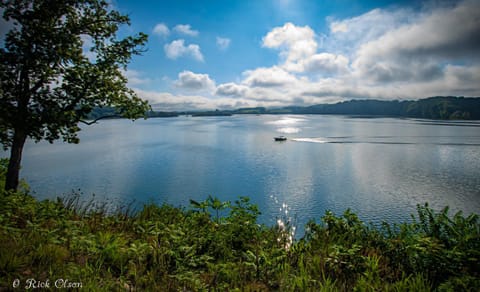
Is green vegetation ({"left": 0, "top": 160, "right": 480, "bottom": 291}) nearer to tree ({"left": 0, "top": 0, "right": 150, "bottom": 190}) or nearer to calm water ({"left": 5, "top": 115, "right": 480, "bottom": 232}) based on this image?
tree ({"left": 0, "top": 0, "right": 150, "bottom": 190})

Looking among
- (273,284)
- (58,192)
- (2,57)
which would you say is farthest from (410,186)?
(58,192)

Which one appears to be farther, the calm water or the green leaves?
the calm water

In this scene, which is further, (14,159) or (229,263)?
(14,159)

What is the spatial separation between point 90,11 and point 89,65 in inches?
89.0

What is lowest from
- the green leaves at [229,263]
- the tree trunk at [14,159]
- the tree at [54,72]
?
the green leaves at [229,263]

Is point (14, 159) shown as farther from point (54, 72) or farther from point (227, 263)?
point (227, 263)

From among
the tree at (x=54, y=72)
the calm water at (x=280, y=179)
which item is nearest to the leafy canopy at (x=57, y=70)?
the tree at (x=54, y=72)

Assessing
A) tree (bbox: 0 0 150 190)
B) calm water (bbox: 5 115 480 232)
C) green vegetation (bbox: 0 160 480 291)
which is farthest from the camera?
calm water (bbox: 5 115 480 232)

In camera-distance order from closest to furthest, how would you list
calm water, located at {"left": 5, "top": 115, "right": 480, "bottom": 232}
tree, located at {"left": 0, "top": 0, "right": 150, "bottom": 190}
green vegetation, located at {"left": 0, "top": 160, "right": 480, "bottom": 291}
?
green vegetation, located at {"left": 0, "top": 160, "right": 480, "bottom": 291}, tree, located at {"left": 0, "top": 0, "right": 150, "bottom": 190}, calm water, located at {"left": 5, "top": 115, "right": 480, "bottom": 232}

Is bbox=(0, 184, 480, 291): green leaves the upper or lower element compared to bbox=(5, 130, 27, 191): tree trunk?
lower

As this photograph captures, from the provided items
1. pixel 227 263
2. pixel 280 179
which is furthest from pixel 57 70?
pixel 280 179

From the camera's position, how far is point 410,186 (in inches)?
1165

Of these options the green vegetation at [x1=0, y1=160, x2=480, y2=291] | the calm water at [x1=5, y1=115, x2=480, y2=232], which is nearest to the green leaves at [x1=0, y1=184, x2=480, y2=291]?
the green vegetation at [x1=0, y1=160, x2=480, y2=291]

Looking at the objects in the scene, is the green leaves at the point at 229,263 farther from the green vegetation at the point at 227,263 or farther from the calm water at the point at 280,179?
the calm water at the point at 280,179
